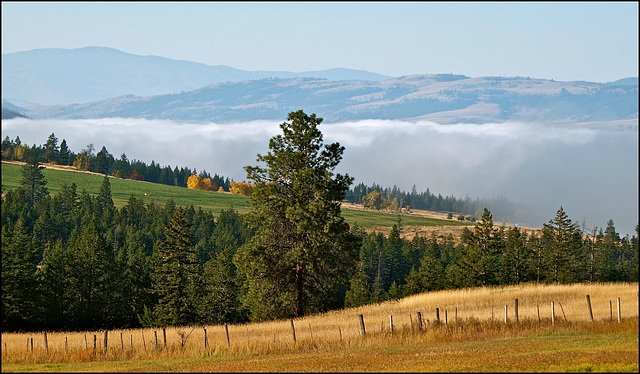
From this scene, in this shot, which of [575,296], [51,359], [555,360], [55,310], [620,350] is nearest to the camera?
[555,360]

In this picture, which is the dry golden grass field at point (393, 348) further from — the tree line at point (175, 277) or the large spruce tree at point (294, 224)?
the tree line at point (175, 277)

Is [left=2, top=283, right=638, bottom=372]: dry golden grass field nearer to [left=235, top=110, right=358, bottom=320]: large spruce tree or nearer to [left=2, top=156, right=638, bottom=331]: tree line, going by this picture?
[left=235, top=110, right=358, bottom=320]: large spruce tree

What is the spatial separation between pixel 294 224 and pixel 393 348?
74.0 ft

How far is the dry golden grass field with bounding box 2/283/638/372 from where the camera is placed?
24109mm

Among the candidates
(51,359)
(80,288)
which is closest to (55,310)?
(80,288)

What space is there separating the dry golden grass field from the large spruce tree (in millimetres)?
6897

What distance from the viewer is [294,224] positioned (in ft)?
172

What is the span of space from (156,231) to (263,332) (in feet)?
360

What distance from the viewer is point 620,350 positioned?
25953 mm

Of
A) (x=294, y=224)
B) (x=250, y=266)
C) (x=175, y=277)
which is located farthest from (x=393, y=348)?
(x=175, y=277)

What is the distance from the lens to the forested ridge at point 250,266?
5188cm

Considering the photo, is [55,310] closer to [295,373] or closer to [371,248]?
[295,373]

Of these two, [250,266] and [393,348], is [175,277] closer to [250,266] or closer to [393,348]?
[250,266]

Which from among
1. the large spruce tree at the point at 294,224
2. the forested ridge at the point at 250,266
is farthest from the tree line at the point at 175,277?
the large spruce tree at the point at 294,224
